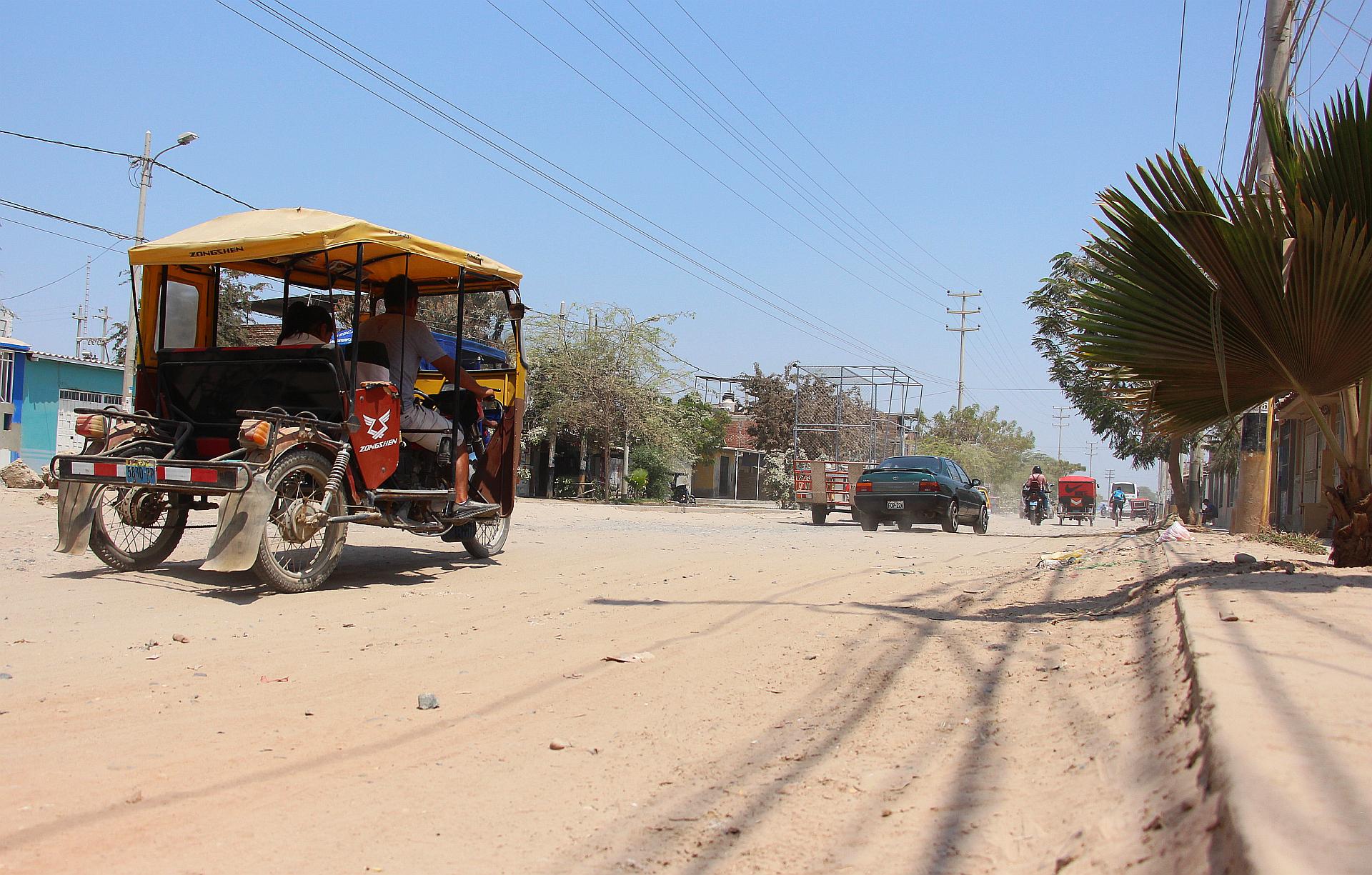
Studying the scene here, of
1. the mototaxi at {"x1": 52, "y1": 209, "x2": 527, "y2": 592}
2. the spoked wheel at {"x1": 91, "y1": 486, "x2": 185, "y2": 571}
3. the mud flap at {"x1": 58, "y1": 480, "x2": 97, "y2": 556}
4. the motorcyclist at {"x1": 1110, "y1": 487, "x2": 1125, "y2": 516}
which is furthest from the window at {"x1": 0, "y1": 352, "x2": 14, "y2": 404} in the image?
the motorcyclist at {"x1": 1110, "y1": 487, "x2": 1125, "y2": 516}

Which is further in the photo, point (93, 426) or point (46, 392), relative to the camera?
point (46, 392)

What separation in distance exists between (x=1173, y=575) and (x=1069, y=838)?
5273mm

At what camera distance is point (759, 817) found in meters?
3.02

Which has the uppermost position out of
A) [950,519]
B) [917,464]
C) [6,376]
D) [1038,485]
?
[6,376]

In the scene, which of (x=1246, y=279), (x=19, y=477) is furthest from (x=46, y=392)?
(x=1246, y=279)

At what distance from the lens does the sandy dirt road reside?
2725 mm

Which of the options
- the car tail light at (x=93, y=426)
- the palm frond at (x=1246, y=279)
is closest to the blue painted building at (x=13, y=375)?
the car tail light at (x=93, y=426)

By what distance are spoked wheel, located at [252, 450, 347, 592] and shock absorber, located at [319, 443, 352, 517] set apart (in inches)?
1.1

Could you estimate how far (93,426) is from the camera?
7027 mm

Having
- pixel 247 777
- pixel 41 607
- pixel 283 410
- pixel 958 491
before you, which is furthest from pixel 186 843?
pixel 958 491

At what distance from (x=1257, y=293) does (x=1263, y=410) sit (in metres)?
11.3

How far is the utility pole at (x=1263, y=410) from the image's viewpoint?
11.1m

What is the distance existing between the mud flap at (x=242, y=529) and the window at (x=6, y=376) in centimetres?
2777

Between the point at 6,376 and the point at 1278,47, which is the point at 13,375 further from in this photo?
the point at 1278,47
